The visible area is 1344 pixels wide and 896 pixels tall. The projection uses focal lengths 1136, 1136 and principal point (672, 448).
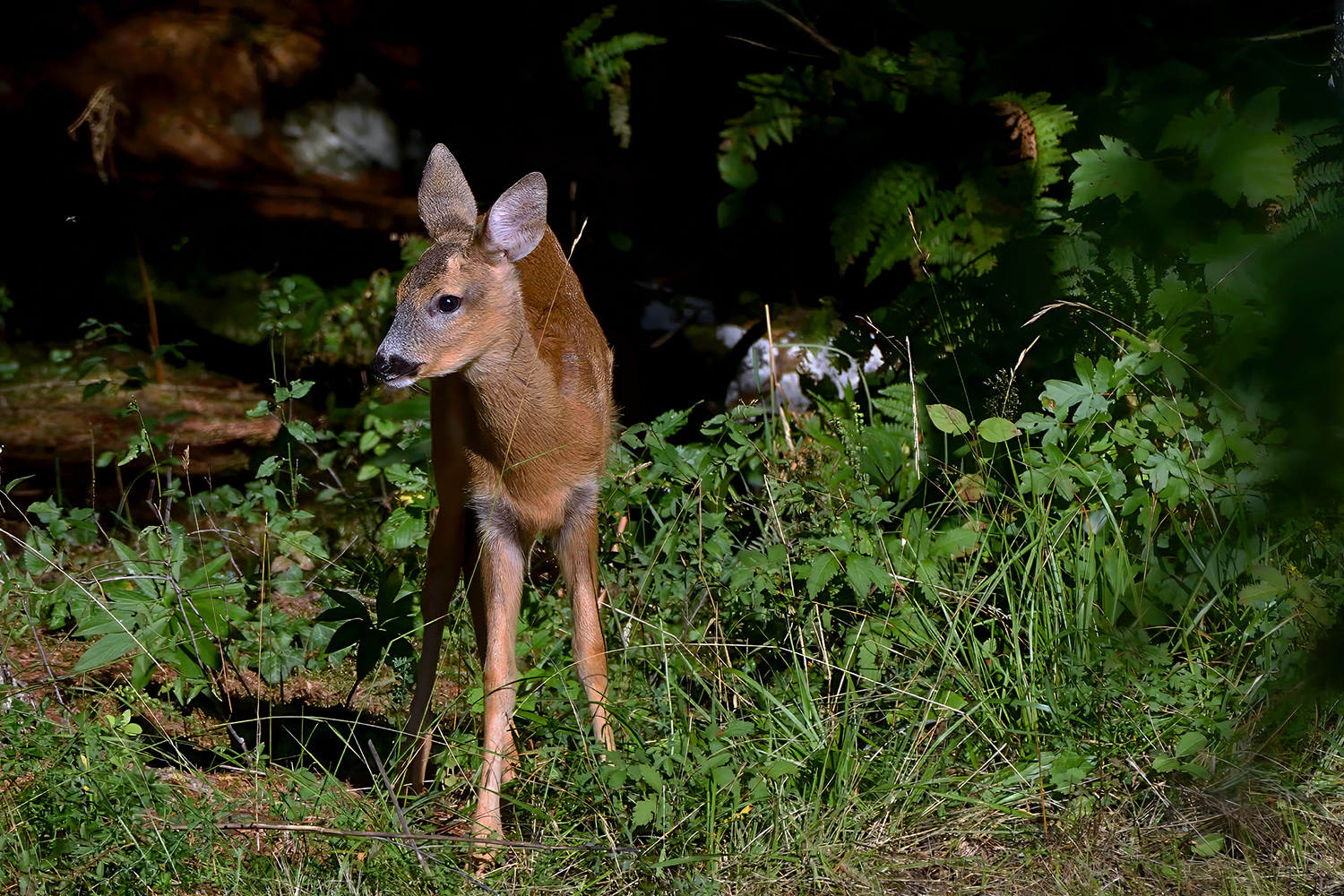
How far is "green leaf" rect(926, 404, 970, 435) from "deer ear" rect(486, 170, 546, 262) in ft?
4.39

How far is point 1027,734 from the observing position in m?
2.89

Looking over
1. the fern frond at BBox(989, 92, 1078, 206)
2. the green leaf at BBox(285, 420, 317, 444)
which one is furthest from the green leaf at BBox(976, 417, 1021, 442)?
the green leaf at BBox(285, 420, 317, 444)

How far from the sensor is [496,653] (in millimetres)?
3219

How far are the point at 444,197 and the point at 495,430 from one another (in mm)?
705

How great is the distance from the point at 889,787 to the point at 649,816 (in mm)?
608

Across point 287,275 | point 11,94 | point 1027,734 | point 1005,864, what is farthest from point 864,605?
point 11,94

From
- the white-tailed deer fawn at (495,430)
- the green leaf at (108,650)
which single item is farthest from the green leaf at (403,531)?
the green leaf at (108,650)

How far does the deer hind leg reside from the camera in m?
3.33

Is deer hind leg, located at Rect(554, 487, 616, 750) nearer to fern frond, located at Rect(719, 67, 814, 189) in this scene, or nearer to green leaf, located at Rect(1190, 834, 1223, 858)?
green leaf, located at Rect(1190, 834, 1223, 858)

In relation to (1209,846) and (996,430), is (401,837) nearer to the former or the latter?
(1209,846)

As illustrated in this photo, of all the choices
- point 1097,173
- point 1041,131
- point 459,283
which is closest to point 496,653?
point 459,283

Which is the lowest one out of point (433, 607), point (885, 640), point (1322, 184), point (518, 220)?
point (433, 607)

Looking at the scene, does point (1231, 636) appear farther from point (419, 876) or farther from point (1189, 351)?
point (419, 876)

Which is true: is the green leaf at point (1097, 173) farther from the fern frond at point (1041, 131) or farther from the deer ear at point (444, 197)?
the deer ear at point (444, 197)
